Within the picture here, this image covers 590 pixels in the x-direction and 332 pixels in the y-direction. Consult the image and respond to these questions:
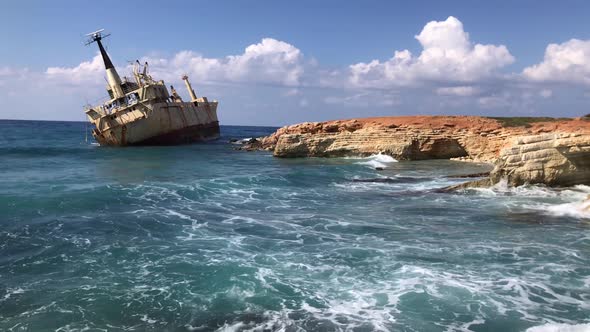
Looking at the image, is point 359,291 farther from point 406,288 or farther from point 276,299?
point 276,299

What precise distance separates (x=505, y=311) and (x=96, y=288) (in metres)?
6.82

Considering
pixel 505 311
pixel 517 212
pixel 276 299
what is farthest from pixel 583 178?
pixel 276 299

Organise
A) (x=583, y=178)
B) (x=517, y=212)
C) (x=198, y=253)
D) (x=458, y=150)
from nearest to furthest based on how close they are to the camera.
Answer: (x=198, y=253), (x=517, y=212), (x=583, y=178), (x=458, y=150)

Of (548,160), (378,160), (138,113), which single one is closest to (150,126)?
(138,113)

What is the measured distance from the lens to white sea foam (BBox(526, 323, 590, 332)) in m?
6.28

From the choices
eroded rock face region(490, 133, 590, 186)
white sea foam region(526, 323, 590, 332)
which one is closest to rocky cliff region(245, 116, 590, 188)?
eroded rock face region(490, 133, 590, 186)

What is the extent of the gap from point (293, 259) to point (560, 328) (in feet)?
16.5

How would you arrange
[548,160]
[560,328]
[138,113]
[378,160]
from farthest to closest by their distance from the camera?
[138,113]
[378,160]
[548,160]
[560,328]

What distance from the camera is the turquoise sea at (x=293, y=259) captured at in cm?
699

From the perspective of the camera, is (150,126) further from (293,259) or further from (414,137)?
(293,259)

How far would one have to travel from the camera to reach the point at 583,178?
15.7 metres

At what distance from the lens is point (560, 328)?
6352mm

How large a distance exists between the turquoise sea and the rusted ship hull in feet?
71.4

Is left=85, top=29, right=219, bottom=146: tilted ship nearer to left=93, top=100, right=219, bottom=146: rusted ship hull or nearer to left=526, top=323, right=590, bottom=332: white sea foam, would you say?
left=93, top=100, right=219, bottom=146: rusted ship hull
